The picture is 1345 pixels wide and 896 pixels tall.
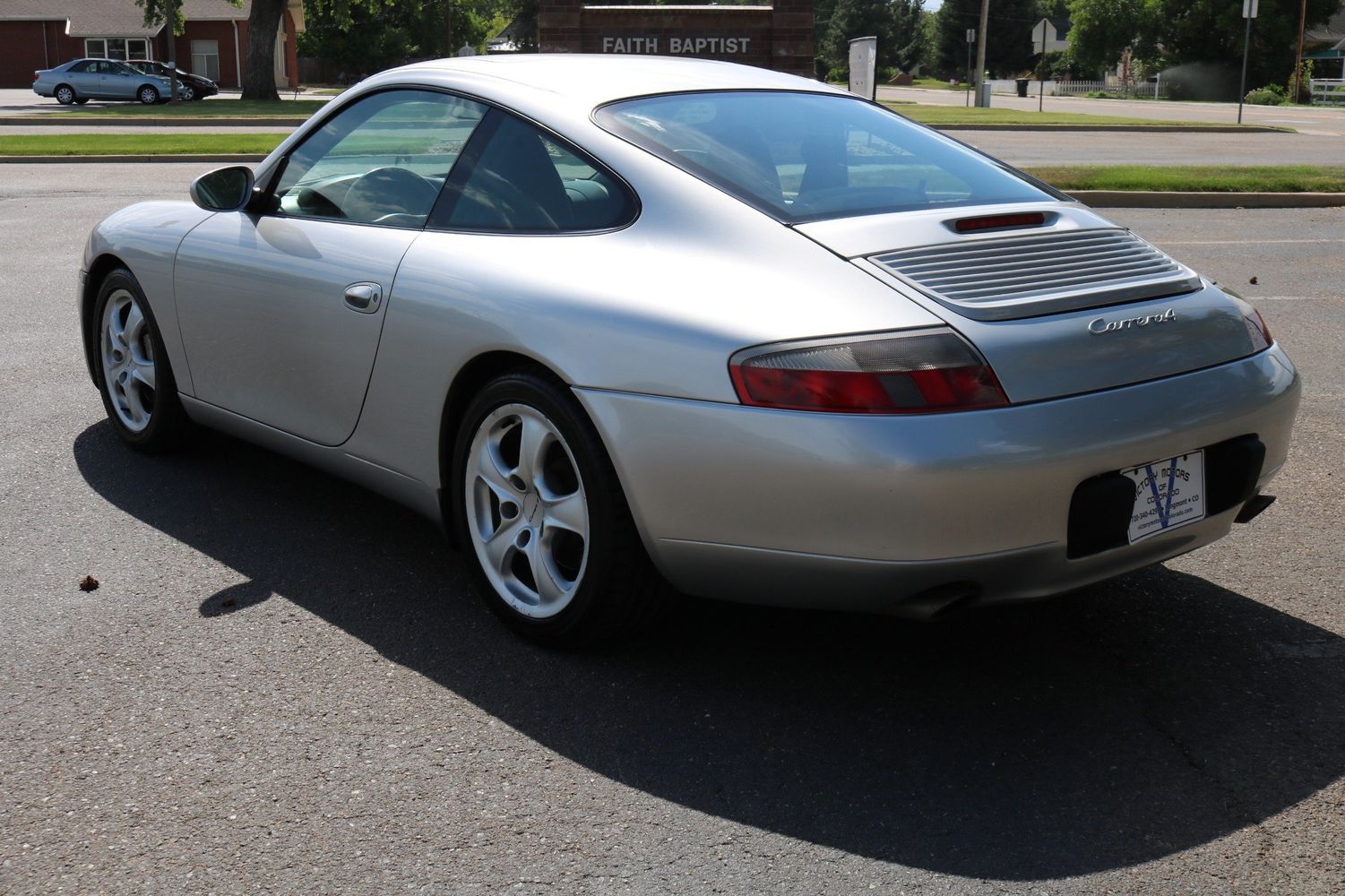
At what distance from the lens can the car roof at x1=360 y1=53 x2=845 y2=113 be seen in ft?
12.7

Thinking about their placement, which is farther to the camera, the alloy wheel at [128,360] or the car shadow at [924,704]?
the alloy wheel at [128,360]

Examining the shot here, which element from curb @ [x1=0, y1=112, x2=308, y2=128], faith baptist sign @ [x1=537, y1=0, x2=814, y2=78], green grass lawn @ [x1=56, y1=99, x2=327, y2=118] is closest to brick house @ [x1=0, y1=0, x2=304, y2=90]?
green grass lawn @ [x1=56, y1=99, x2=327, y2=118]

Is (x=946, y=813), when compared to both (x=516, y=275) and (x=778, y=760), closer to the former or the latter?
(x=778, y=760)

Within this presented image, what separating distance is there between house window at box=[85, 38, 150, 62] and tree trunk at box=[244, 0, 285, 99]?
24.6 meters

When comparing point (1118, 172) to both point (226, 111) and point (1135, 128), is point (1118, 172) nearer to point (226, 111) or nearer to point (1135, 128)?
point (1135, 128)

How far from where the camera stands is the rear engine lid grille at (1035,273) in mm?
3078

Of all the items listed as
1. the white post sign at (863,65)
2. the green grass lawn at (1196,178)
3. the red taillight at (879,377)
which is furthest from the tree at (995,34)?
the red taillight at (879,377)

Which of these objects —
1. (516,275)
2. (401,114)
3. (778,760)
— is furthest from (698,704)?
(401,114)

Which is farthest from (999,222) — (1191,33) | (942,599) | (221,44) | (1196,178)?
(1191,33)

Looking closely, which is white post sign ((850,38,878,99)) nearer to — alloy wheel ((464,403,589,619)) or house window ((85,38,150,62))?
alloy wheel ((464,403,589,619))

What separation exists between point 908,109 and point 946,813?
1361 inches

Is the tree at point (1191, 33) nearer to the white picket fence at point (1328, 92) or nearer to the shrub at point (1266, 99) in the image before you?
the white picket fence at point (1328, 92)

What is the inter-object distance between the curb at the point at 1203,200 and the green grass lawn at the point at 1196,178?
24 cm

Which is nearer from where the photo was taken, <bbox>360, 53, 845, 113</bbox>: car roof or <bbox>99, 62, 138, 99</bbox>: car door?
<bbox>360, 53, 845, 113</bbox>: car roof
